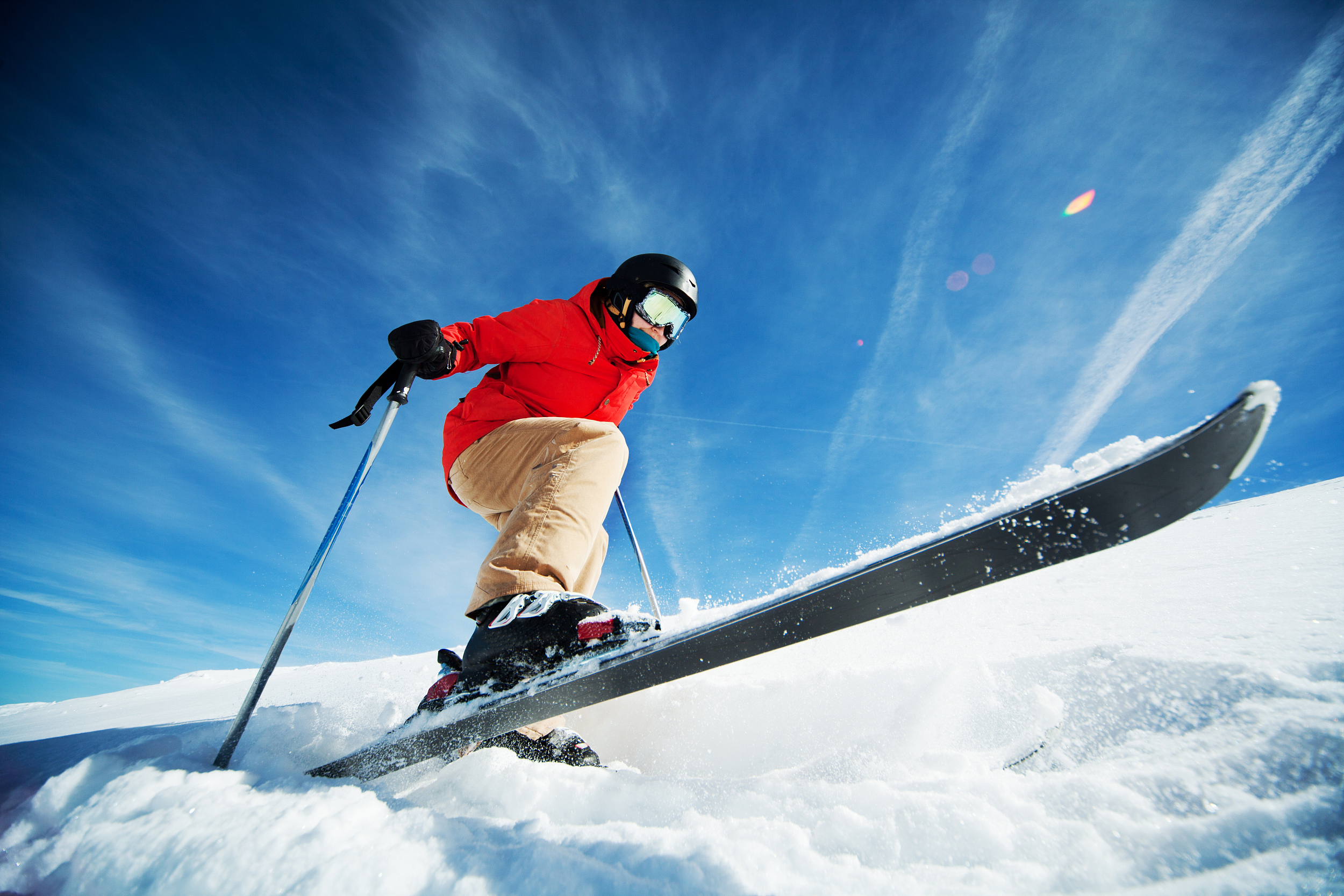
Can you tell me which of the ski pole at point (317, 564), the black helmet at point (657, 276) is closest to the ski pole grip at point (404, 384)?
the ski pole at point (317, 564)

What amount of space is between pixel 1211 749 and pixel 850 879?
0.78m

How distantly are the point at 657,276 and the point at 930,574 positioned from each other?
219cm

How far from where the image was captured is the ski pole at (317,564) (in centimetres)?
148

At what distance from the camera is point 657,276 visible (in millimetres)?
2645

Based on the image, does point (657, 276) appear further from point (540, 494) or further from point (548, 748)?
point (548, 748)

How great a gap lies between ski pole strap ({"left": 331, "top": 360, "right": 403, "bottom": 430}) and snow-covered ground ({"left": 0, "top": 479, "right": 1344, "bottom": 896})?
125 centimetres

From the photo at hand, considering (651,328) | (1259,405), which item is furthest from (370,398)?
(1259,405)

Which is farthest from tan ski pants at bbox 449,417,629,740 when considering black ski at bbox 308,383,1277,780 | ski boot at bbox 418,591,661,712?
black ski at bbox 308,383,1277,780

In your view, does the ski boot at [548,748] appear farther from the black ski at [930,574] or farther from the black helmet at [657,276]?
the black helmet at [657,276]

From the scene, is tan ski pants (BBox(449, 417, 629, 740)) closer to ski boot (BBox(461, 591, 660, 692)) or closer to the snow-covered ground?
ski boot (BBox(461, 591, 660, 692))

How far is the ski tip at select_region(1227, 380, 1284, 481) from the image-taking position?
0.89 metres

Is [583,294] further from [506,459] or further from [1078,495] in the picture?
[1078,495]

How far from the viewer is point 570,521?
1589 millimetres

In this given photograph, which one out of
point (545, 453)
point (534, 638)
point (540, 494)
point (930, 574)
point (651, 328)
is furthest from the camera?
point (651, 328)
